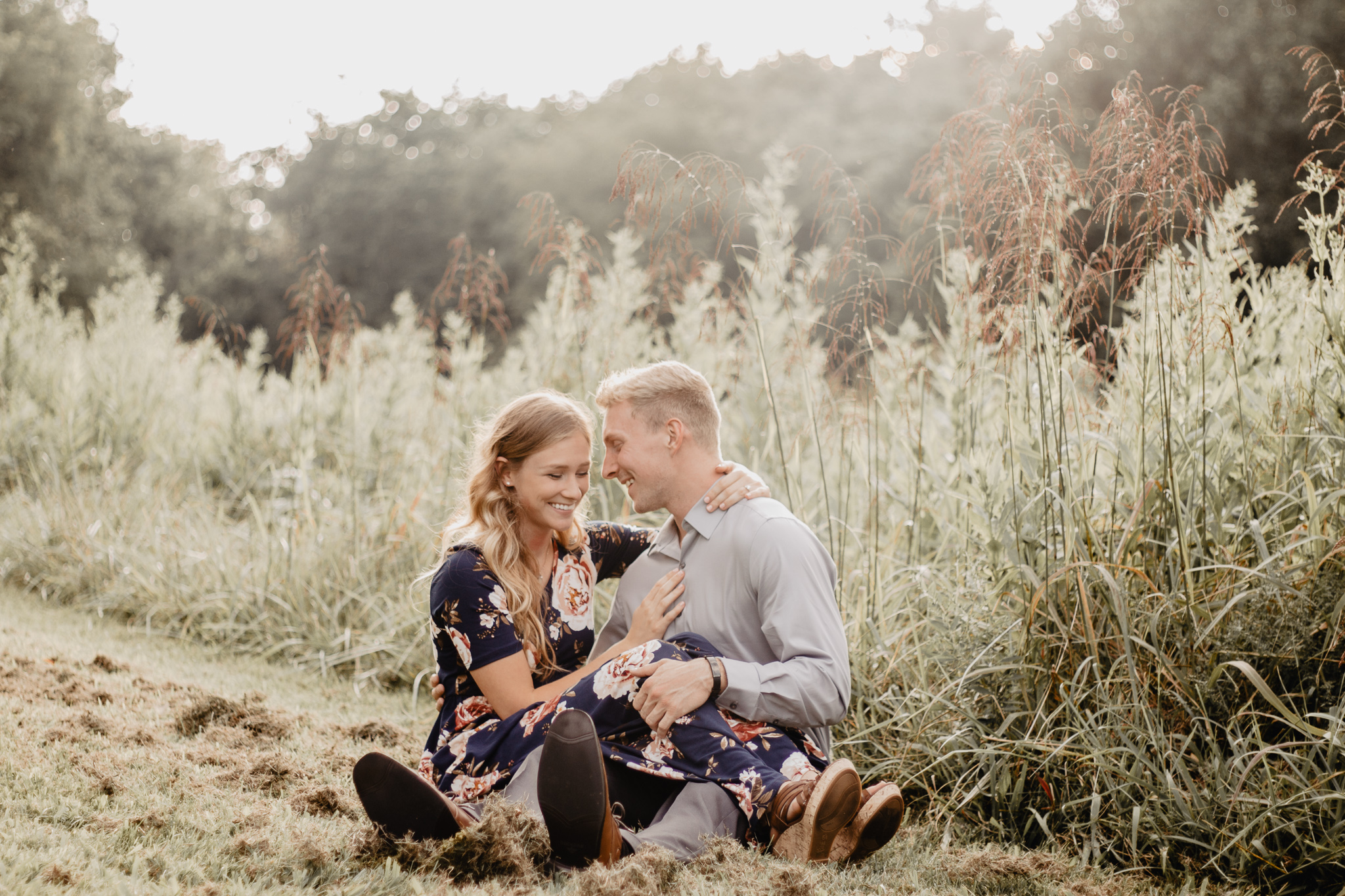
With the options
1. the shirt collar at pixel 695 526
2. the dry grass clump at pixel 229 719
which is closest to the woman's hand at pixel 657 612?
the shirt collar at pixel 695 526

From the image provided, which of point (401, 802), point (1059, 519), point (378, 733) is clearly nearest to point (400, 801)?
point (401, 802)

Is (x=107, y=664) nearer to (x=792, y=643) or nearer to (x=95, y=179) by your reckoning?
(x=792, y=643)

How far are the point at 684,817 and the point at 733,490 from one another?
0.87 meters

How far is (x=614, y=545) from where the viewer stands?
3.14m

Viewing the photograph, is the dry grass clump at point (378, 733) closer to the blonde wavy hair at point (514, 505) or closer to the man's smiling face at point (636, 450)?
the blonde wavy hair at point (514, 505)

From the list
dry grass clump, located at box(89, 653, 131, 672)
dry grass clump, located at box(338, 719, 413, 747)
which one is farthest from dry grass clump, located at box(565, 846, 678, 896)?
dry grass clump, located at box(89, 653, 131, 672)

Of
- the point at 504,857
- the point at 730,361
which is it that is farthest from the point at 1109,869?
the point at 730,361

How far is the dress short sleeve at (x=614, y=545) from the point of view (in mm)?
3105

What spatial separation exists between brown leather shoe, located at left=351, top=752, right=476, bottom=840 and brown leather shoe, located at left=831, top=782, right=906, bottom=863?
89cm

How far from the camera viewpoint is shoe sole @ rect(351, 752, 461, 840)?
2150mm

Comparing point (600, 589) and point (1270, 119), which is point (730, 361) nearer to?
point (600, 589)

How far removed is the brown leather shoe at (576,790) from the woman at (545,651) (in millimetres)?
114

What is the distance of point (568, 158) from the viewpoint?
2822 centimetres

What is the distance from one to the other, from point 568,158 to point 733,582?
2731cm
